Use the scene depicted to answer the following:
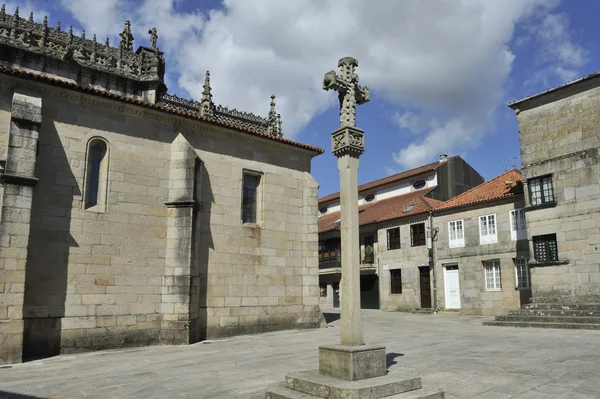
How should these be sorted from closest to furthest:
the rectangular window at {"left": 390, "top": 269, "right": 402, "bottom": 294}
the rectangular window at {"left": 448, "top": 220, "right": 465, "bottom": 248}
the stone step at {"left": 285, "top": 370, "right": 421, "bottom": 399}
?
1. the stone step at {"left": 285, "top": 370, "right": 421, "bottom": 399}
2. the rectangular window at {"left": 448, "top": 220, "right": 465, "bottom": 248}
3. the rectangular window at {"left": 390, "top": 269, "right": 402, "bottom": 294}

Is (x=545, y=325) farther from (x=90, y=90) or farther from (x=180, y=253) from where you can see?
(x=90, y=90)

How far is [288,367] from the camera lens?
957 centimetres

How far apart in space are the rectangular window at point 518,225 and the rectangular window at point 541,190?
3275 mm

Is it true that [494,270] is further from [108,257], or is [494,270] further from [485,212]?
[108,257]

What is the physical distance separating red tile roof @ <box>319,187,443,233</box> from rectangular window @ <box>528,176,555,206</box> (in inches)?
316

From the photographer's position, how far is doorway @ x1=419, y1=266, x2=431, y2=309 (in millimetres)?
27812

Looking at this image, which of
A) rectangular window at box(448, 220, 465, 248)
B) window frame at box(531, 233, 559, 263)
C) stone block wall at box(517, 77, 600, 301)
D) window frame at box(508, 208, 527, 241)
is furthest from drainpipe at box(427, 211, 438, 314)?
window frame at box(531, 233, 559, 263)

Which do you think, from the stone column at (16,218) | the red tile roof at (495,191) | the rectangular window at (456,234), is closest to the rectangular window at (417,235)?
the red tile roof at (495,191)

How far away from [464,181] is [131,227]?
1077 inches

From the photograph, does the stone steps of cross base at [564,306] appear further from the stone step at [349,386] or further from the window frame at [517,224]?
the stone step at [349,386]

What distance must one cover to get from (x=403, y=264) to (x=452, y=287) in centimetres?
366

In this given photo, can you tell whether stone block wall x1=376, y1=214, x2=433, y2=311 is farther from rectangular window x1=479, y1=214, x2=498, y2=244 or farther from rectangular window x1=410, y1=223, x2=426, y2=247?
rectangular window x1=479, y1=214, x2=498, y2=244

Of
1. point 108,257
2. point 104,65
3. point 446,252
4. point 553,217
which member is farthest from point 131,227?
point 446,252

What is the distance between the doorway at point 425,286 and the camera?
91.2 ft
